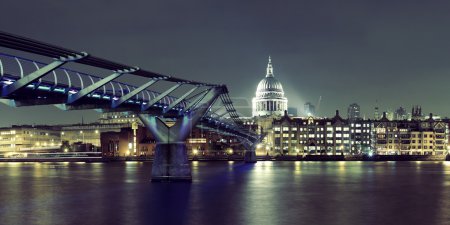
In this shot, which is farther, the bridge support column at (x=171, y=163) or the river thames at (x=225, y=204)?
the bridge support column at (x=171, y=163)

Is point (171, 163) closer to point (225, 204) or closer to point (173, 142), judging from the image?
point (173, 142)

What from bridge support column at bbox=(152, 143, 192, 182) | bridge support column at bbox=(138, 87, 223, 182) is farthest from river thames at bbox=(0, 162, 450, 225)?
bridge support column at bbox=(138, 87, 223, 182)

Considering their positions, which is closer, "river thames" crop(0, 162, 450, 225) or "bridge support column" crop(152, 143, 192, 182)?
"river thames" crop(0, 162, 450, 225)

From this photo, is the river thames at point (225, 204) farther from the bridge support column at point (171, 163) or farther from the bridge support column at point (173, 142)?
the bridge support column at point (173, 142)

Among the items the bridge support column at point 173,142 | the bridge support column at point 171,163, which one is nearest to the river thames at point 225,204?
the bridge support column at point 171,163

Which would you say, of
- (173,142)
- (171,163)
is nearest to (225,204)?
(173,142)

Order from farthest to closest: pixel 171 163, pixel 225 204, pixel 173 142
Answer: pixel 171 163 → pixel 173 142 → pixel 225 204

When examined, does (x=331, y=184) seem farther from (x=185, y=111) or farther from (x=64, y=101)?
(x=64, y=101)

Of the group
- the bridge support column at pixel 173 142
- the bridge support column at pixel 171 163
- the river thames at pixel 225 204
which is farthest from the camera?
the bridge support column at pixel 171 163

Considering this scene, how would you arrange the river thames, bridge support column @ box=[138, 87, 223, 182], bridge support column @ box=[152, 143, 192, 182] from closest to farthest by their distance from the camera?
the river thames
bridge support column @ box=[138, 87, 223, 182]
bridge support column @ box=[152, 143, 192, 182]

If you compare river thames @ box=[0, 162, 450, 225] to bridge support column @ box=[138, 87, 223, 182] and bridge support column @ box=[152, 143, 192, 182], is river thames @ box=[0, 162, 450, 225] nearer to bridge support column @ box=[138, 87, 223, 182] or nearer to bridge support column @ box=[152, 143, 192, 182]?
bridge support column @ box=[152, 143, 192, 182]

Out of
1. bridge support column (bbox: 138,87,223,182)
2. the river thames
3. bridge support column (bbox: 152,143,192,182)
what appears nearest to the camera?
the river thames

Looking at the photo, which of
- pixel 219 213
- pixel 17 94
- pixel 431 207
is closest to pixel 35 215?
pixel 17 94

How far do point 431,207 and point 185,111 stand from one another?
32.4 metres
